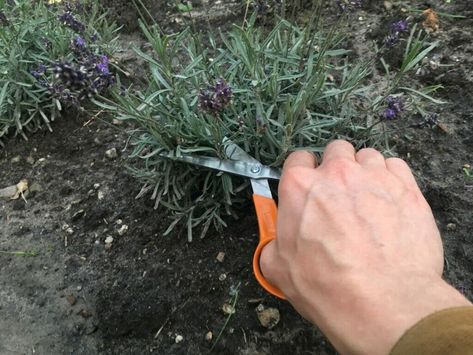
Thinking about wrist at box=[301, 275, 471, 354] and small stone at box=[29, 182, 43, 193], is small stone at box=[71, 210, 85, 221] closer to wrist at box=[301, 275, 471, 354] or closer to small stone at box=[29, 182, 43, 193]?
small stone at box=[29, 182, 43, 193]

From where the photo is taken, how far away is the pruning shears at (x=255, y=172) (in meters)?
1.66

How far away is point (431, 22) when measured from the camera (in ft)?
9.56

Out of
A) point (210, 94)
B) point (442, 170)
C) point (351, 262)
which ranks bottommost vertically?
point (442, 170)

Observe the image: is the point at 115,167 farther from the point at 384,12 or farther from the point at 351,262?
the point at 384,12

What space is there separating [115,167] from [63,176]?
0.98 ft

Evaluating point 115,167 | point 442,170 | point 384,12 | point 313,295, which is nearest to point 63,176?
point 115,167

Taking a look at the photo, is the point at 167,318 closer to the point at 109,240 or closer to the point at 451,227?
the point at 109,240

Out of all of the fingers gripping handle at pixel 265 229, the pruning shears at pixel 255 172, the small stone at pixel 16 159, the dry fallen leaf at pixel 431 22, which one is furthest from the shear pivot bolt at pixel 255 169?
the dry fallen leaf at pixel 431 22

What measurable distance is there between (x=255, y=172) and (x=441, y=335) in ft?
3.22

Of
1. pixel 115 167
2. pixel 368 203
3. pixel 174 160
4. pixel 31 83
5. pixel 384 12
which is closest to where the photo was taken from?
pixel 368 203

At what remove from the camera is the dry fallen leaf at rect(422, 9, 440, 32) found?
2906 millimetres

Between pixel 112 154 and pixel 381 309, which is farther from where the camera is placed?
pixel 112 154

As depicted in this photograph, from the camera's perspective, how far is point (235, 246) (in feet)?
6.89

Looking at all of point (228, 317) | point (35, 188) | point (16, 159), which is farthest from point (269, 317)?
point (16, 159)
